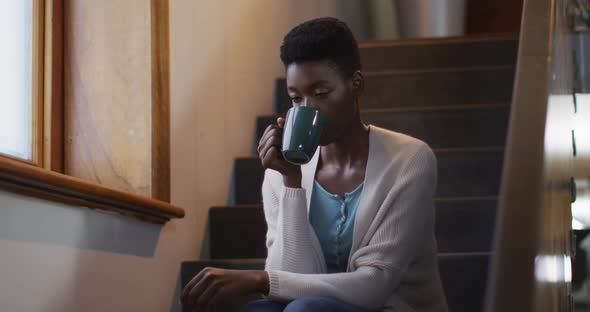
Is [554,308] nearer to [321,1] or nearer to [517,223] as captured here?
[517,223]

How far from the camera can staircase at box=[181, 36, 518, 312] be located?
9.04 feet

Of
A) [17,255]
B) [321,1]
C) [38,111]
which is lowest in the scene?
[17,255]

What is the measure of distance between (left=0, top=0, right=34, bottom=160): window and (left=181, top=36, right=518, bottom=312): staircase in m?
0.68

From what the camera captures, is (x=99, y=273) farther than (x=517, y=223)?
Yes

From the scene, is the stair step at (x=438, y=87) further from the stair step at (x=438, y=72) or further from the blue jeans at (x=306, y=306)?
the blue jeans at (x=306, y=306)

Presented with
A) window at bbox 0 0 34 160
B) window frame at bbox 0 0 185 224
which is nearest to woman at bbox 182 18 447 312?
window frame at bbox 0 0 185 224

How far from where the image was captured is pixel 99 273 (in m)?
2.27

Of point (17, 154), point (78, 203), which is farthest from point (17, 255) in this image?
point (17, 154)

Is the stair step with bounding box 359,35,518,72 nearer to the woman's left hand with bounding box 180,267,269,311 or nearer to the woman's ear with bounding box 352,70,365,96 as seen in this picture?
the woman's ear with bounding box 352,70,365,96

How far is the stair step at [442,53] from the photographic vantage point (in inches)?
151

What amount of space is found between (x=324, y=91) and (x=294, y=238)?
31cm

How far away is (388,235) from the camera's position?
197 centimetres

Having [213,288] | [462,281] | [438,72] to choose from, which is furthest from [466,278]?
[438,72]

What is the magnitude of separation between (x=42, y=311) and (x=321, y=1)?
3047 mm
